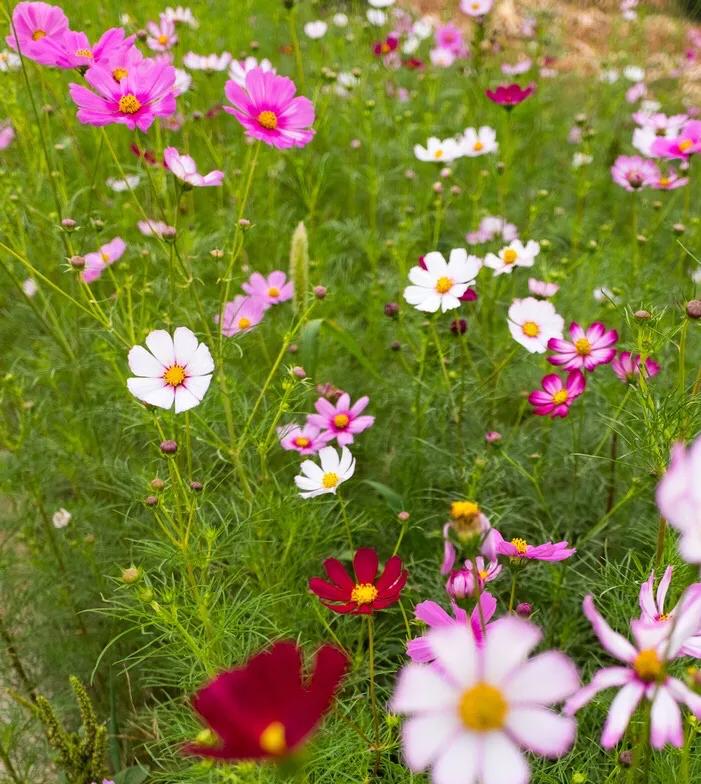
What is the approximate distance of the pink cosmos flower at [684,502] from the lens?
40 cm

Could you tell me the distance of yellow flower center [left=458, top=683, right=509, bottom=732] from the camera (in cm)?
42

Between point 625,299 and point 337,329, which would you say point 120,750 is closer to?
point 337,329

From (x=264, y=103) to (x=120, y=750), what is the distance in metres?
1.07

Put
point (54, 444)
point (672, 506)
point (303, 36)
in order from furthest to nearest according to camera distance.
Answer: point (303, 36) → point (54, 444) → point (672, 506)

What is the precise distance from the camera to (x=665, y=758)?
2.83ft

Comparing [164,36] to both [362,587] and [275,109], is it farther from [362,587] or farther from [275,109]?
[362,587]

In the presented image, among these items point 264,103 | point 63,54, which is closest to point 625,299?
point 264,103

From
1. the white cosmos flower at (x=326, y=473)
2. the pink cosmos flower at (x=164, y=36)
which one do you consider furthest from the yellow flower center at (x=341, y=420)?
the pink cosmos flower at (x=164, y=36)

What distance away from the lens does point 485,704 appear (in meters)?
0.42

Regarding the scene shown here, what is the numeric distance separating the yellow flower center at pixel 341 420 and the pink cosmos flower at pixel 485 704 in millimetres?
797

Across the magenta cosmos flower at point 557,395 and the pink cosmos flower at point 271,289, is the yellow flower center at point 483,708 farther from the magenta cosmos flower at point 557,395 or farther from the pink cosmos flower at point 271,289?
the pink cosmos flower at point 271,289

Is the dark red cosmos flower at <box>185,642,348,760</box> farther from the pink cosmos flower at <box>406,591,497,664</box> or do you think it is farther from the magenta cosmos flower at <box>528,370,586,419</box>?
the magenta cosmos flower at <box>528,370,586,419</box>

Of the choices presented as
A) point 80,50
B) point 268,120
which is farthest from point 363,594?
point 80,50

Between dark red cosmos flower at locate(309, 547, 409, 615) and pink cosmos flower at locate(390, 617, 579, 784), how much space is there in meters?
0.37
